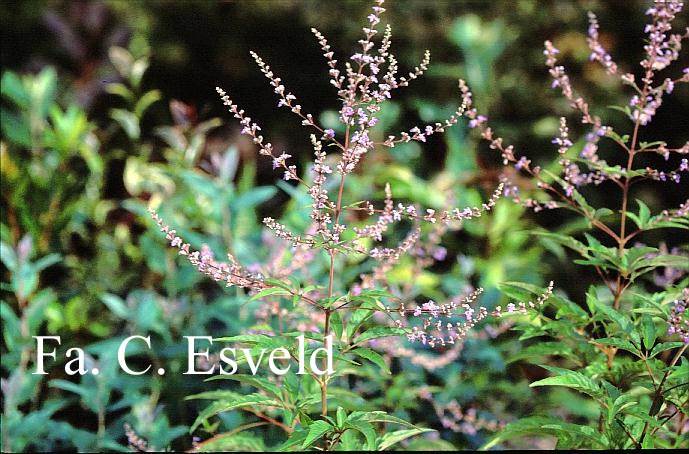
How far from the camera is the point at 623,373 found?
204 centimetres

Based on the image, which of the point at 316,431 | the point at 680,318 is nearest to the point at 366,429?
the point at 316,431

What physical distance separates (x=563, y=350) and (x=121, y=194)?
99.2 inches

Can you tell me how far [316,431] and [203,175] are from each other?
1935mm

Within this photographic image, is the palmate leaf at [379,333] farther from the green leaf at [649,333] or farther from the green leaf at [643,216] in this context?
the green leaf at [643,216]

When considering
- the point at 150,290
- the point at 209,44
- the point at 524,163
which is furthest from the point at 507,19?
the point at 524,163

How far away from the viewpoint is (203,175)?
347 cm

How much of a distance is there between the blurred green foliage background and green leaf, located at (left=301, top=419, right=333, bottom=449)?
534 millimetres

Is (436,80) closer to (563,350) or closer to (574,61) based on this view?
(574,61)

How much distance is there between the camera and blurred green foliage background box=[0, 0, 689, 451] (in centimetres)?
277

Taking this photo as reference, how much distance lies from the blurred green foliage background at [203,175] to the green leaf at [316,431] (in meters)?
0.53

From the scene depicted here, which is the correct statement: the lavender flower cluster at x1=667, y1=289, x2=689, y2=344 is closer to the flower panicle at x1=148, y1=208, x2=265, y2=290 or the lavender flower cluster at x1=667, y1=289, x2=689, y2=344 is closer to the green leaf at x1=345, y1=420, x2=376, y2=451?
the green leaf at x1=345, y1=420, x2=376, y2=451

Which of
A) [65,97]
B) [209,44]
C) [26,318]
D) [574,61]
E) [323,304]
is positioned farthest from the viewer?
[209,44]

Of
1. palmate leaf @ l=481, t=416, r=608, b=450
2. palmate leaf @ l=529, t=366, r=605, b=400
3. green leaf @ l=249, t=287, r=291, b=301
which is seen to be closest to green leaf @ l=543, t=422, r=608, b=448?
palmate leaf @ l=481, t=416, r=608, b=450

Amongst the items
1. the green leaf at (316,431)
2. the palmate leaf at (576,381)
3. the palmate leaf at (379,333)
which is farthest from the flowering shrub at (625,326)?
the green leaf at (316,431)
